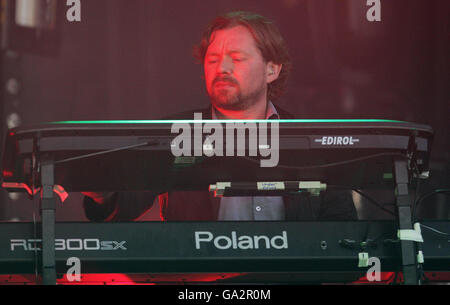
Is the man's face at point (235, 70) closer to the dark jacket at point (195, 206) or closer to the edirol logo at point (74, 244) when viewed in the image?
the dark jacket at point (195, 206)

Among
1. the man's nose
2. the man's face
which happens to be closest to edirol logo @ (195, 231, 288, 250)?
the man's face

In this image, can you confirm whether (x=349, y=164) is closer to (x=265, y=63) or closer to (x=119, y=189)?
(x=119, y=189)

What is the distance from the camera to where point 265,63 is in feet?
10.6

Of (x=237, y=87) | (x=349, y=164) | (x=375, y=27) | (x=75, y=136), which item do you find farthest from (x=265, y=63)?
(x=75, y=136)

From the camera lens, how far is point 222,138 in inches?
72.6

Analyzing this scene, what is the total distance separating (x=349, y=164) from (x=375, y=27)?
5.56ft

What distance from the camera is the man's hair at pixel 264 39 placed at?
3283 millimetres

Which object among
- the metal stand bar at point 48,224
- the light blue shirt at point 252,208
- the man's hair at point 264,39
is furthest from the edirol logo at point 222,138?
the man's hair at point 264,39

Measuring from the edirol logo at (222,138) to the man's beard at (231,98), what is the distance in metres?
1.17

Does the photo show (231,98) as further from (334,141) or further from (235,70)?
(334,141)

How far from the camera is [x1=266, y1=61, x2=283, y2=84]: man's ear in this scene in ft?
10.7

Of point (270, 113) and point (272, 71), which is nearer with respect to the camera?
point (270, 113)

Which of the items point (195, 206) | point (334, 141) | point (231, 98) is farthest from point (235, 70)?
point (334, 141)

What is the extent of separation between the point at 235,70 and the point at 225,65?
0.05m
